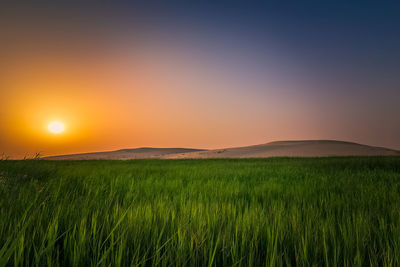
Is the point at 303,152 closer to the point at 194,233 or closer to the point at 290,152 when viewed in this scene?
the point at 290,152

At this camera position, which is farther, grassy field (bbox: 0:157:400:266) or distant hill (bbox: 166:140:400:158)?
distant hill (bbox: 166:140:400:158)

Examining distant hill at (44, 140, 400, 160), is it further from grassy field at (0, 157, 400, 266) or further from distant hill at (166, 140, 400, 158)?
grassy field at (0, 157, 400, 266)

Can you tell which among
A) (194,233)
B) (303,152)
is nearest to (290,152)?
(303,152)

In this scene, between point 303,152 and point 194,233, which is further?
point 303,152

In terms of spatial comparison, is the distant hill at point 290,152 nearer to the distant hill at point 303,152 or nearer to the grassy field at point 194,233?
the distant hill at point 303,152

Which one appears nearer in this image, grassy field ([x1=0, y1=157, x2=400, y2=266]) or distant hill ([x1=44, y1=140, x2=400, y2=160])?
grassy field ([x1=0, y1=157, x2=400, y2=266])

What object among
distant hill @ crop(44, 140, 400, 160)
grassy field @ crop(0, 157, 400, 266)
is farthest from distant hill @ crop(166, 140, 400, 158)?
grassy field @ crop(0, 157, 400, 266)

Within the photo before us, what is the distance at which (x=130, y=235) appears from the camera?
135 cm

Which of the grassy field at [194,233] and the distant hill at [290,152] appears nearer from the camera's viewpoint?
the grassy field at [194,233]

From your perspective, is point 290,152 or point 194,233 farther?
point 290,152

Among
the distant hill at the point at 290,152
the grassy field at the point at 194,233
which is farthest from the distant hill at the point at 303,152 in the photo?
the grassy field at the point at 194,233

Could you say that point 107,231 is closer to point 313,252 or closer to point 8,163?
point 313,252

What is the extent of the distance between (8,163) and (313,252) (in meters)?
6.62

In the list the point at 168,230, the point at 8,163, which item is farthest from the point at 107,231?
the point at 8,163
